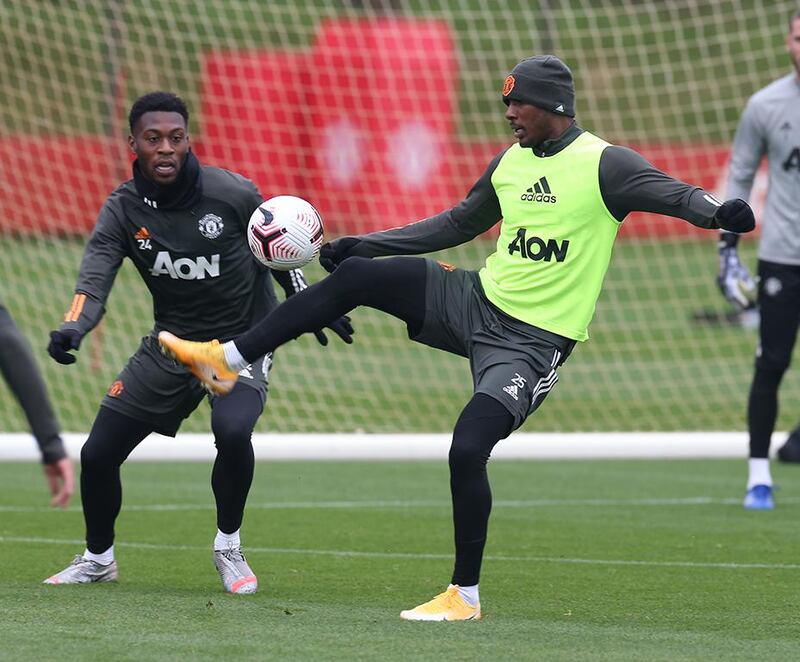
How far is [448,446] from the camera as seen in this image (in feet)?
36.8

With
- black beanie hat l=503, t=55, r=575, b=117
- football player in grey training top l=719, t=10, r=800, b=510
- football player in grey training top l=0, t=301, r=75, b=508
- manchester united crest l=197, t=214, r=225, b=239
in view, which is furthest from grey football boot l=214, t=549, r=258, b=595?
football player in grey training top l=719, t=10, r=800, b=510

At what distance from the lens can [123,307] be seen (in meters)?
15.7

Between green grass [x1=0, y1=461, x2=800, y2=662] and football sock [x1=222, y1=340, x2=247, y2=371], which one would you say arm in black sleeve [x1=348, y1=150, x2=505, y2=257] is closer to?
football sock [x1=222, y1=340, x2=247, y2=371]

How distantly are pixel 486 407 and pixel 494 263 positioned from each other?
639mm

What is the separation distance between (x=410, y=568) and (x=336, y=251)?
1592mm

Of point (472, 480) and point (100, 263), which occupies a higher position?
point (100, 263)

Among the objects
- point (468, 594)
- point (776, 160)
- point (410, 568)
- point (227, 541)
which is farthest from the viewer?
point (776, 160)

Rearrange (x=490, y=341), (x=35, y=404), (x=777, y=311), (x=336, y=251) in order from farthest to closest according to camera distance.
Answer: (x=777, y=311) < (x=35, y=404) < (x=336, y=251) < (x=490, y=341)

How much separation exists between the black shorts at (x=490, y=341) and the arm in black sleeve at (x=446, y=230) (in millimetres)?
253

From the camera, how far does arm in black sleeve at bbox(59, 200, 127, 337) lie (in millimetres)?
6320

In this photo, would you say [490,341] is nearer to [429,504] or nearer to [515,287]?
[515,287]

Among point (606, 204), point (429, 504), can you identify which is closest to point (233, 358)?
point (606, 204)

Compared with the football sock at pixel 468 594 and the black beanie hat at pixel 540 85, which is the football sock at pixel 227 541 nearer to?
the football sock at pixel 468 594

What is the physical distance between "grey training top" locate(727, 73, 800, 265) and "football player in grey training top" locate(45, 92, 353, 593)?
3.16 meters
